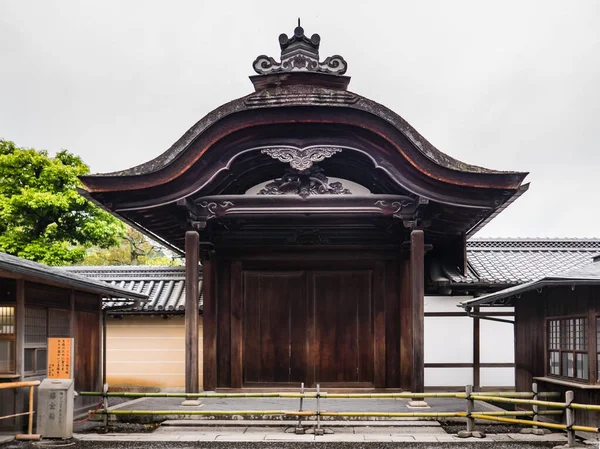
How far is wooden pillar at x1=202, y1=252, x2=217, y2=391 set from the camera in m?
13.2

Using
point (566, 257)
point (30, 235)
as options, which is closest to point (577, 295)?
point (566, 257)

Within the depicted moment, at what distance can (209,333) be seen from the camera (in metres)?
13.3

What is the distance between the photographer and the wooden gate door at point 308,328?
13.5 m

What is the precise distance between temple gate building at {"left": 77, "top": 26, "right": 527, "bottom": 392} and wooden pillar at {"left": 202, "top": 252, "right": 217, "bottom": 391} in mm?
26

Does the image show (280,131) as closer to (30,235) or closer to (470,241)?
(470,241)

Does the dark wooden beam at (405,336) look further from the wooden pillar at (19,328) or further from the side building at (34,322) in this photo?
the wooden pillar at (19,328)

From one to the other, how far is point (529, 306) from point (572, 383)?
2.52 m

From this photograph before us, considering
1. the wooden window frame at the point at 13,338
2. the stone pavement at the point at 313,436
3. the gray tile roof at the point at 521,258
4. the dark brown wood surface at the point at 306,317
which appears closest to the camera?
the stone pavement at the point at 313,436

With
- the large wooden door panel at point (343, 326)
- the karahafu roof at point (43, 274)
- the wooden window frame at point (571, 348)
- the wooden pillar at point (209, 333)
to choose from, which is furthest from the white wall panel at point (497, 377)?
the karahafu roof at point (43, 274)

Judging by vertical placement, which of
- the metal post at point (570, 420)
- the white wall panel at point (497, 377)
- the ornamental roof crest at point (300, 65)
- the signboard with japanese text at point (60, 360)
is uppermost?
the ornamental roof crest at point (300, 65)

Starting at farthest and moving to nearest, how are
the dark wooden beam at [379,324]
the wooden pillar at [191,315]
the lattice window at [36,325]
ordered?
the dark wooden beam at [379,324] < the wooden pillar at [191,315] < the lattice window at [36,325]

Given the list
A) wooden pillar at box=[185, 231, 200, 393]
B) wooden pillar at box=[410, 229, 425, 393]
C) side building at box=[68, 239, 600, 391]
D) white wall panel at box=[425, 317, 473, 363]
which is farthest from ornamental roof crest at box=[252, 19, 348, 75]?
white wall panel at box=[425, 317, 473, 363]

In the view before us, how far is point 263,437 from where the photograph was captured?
937 cm

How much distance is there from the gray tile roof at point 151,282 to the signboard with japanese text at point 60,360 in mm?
6310
